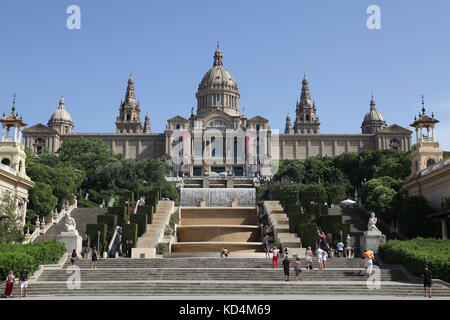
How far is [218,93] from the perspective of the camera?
382ft

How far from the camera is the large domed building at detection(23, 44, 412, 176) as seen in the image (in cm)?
10019

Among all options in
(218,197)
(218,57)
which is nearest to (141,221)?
(218,197)

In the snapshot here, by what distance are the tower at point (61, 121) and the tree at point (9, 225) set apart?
81.9 meters

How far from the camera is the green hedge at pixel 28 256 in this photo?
74.2ft

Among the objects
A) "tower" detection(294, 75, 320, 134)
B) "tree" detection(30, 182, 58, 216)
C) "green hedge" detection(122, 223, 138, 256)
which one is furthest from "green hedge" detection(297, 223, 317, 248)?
"tower" detection(294, 75, 320, 134)

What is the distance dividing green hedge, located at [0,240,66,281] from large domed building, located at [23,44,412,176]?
6867 cm

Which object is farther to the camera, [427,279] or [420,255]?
[420,255]

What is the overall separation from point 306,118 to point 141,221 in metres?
89.0

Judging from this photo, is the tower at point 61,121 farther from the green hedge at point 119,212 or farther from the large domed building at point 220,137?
the green hedge at point 119,212

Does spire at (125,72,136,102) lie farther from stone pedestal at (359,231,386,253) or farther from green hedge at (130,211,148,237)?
stone pedestal at (359,231,386,253)

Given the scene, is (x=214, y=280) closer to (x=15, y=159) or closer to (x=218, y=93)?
(x=15, y=159)
